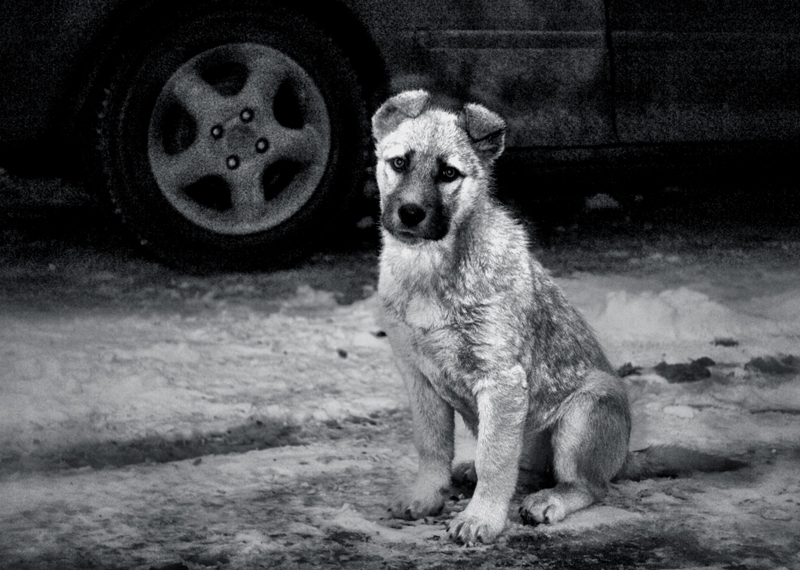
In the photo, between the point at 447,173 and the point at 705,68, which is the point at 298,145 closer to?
the point at 447,173

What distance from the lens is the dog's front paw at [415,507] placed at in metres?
3.29

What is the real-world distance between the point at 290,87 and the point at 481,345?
2.45m

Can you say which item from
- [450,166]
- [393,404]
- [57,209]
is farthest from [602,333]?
[57,209]

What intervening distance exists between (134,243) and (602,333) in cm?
230

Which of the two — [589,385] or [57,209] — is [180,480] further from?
[57,209]

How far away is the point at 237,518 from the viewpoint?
3232mm

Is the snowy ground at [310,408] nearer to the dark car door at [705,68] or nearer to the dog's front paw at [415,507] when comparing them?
the dog's front paw at [415,507]

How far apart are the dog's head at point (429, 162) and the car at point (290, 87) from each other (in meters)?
1.73

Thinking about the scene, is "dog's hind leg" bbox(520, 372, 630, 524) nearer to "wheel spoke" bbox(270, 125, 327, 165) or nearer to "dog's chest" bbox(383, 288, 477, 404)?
"dog's chest" bbox(383, 288, 477, 404)

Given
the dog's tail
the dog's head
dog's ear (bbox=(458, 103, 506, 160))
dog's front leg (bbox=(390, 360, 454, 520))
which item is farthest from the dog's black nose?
the dog's tail

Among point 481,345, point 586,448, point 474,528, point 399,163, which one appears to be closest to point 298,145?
point 399,163

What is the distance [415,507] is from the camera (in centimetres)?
329

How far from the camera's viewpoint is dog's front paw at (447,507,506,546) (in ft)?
10.1

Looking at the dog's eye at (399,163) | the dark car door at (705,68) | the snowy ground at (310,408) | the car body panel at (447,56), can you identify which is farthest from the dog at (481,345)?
the dark car door at (705,68)
